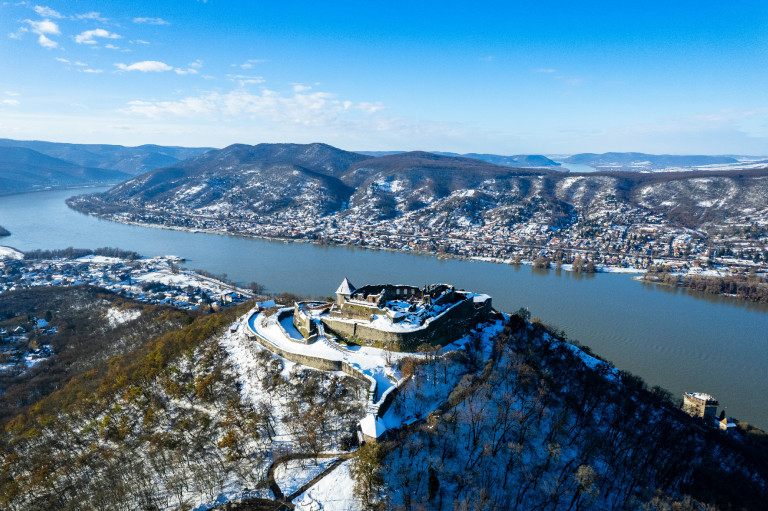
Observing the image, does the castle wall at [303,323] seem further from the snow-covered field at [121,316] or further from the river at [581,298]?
the snow-covered field at [121,316]

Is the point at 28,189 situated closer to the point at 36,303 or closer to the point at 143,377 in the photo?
the point at 36,303

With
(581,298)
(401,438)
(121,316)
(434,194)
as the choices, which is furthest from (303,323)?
(434,194)

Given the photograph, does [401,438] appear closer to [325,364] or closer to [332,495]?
[332,495]

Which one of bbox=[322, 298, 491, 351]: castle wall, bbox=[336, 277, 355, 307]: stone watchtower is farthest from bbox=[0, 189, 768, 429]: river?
bbox=[336, 277, 355, 307]: stone watchtower

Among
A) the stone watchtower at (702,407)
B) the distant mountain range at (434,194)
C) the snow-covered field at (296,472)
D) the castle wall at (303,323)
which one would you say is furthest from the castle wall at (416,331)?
the distant mountain range at (434,194)

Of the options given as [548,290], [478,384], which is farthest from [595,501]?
[548,290]

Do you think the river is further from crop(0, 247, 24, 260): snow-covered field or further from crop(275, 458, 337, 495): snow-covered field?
crop(275, 458, 337, 495): snow-covered field
